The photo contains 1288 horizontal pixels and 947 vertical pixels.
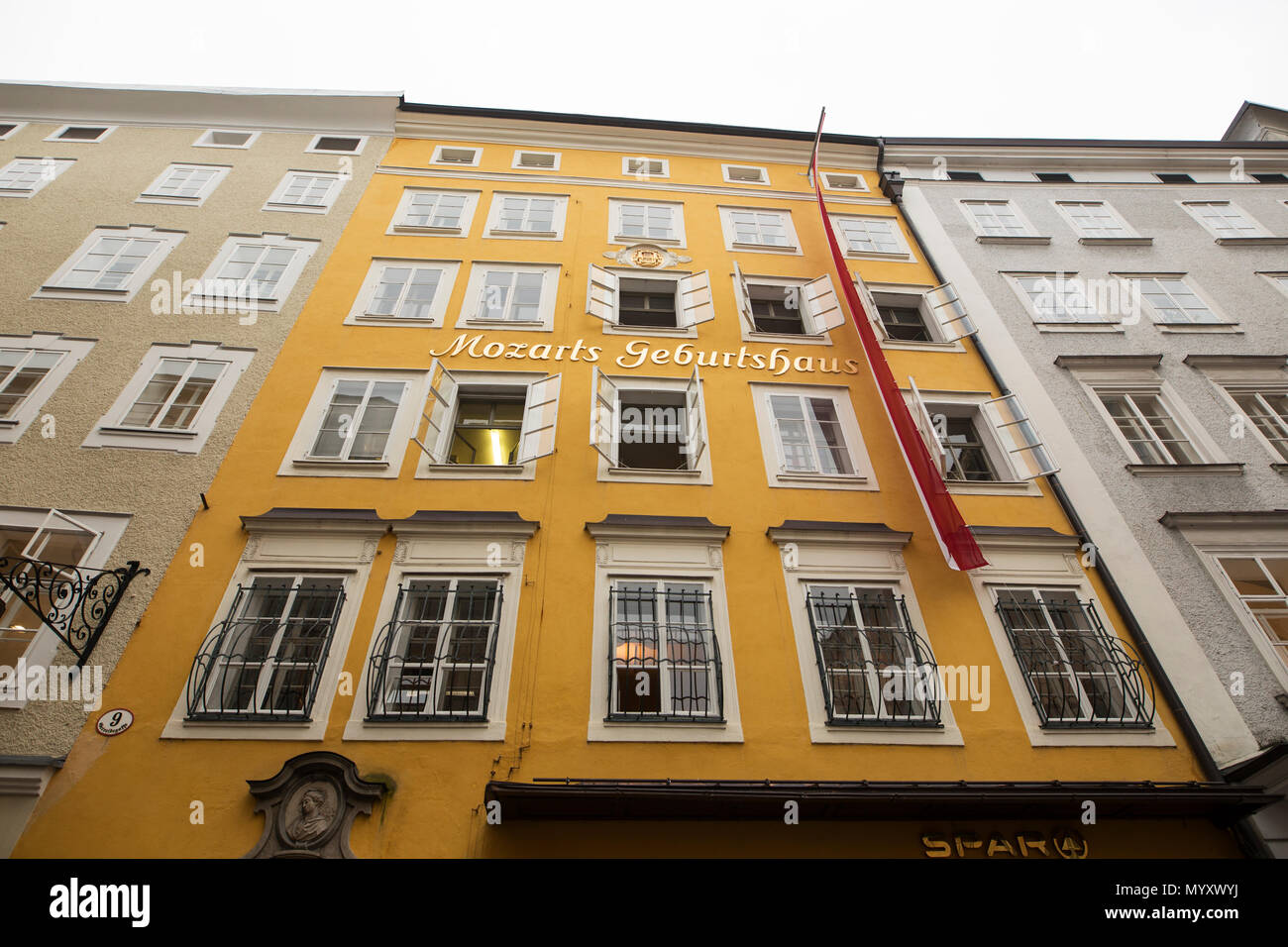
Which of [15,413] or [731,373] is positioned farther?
[731,373]

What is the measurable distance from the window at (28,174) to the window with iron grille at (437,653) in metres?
14.6

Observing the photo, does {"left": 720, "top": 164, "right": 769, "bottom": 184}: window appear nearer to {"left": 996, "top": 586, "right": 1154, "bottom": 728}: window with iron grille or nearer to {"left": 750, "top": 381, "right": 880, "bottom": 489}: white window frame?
{"left": 750, "top": 381, "right": 880, "bottom": 489}: white window frame

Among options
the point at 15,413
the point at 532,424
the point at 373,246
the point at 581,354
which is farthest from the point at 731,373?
the point at 15,413

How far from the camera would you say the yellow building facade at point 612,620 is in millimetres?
7164

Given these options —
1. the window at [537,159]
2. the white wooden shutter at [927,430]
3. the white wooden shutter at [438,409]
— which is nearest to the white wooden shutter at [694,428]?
the white wooden shutter at [927,430]

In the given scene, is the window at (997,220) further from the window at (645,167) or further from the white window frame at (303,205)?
the white window frame at (303,205)

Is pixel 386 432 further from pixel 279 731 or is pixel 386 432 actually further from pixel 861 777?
pixel 861 777

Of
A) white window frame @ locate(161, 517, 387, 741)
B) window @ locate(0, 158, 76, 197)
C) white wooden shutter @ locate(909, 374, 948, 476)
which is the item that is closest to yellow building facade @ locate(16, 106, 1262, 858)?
white window frame @ locate(161, 517, 387, 741)

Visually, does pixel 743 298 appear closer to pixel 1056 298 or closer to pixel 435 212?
pixel 1056 298

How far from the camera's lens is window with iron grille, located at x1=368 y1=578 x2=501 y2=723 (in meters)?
8.02

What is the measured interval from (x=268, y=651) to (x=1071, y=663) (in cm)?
1029

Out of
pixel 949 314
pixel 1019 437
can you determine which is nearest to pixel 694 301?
pixel 949 314

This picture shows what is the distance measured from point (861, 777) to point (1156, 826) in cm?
322

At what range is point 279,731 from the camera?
302 inches
